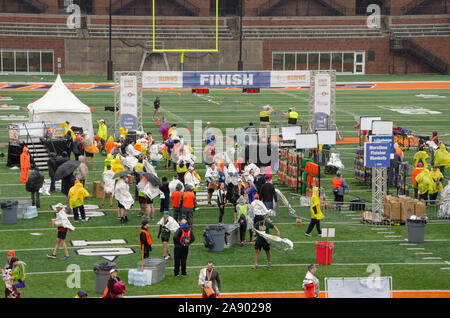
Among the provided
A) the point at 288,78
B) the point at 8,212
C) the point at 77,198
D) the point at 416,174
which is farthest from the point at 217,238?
the point at 288,78

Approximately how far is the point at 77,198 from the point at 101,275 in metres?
5.88

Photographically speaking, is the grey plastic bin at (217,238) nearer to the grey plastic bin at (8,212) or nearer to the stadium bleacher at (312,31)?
the grey plastic bin at (8,212)

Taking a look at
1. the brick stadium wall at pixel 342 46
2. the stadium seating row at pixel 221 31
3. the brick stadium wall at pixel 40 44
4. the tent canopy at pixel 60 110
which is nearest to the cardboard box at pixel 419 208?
the tent canopy at pixel 60 110

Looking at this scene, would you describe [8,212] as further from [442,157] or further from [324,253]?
[442,157]

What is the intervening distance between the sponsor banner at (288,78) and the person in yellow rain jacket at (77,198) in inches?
624

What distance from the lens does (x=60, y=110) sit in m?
33.9

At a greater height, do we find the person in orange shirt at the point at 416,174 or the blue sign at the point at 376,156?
the blue sign at the point at 376,156

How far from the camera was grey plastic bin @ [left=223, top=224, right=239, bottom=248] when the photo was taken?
20.1 m

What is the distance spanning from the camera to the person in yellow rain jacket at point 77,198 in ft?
71.5

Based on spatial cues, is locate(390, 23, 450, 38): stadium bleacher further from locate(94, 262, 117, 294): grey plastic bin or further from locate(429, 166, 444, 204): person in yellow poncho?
locate(94, 262, 117, 294): grey plastic bin

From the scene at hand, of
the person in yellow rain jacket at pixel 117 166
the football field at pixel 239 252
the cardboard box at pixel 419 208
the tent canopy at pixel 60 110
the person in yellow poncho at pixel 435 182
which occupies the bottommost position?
the football field at pixel 239 252

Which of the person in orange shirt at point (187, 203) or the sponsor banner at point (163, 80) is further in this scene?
the sponsor banner at point (163, 80)

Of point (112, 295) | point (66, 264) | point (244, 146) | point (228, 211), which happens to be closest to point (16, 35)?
point (244, 146)
